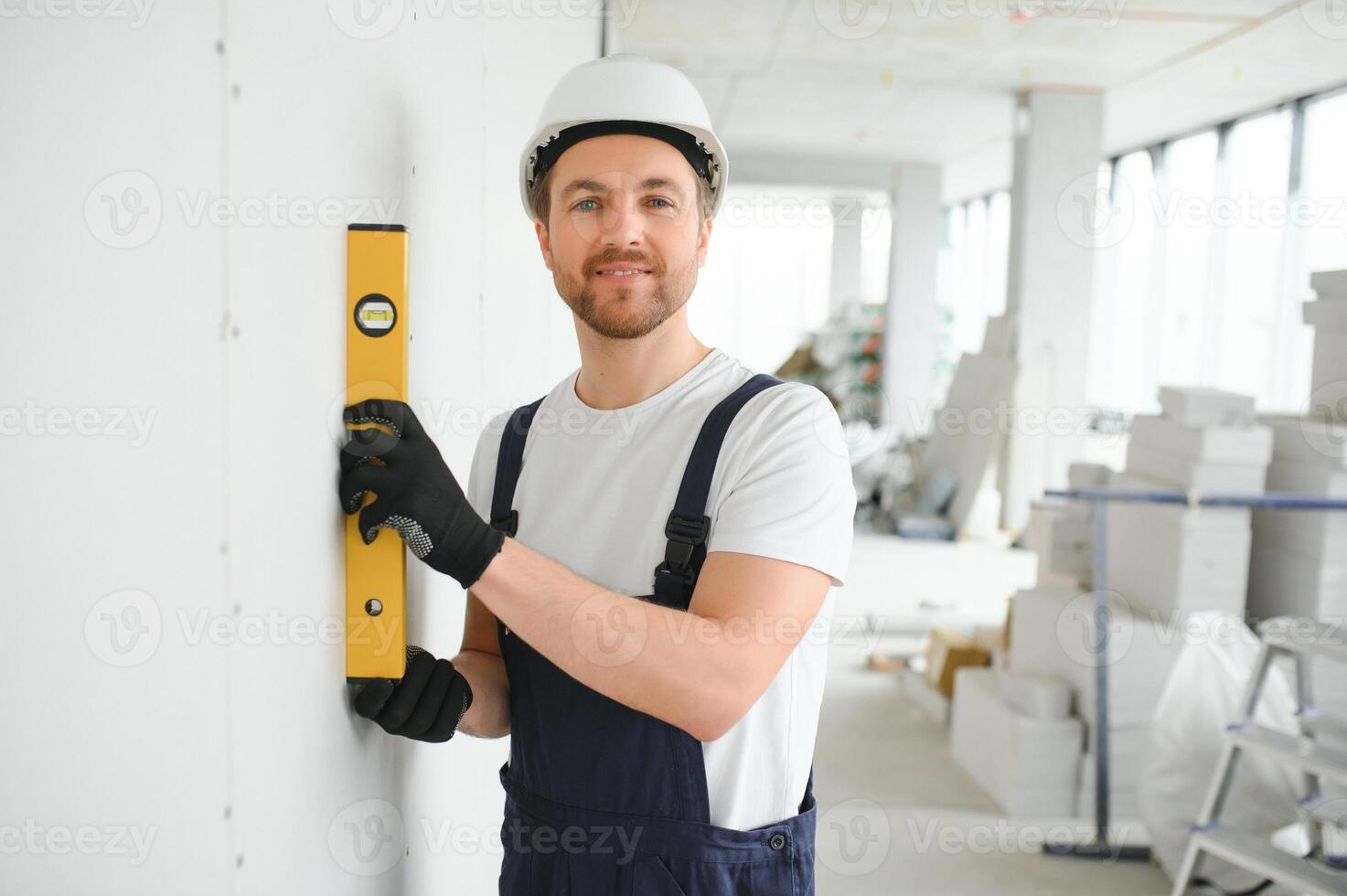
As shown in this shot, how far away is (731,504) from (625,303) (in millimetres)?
310

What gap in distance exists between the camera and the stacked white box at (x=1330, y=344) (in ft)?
13.3

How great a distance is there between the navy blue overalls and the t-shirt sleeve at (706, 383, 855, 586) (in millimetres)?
48

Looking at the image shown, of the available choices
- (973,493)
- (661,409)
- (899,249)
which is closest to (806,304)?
(899,249)

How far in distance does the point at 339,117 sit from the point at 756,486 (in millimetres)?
596

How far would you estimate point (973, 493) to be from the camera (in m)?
8.53

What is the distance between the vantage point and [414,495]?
1.01m

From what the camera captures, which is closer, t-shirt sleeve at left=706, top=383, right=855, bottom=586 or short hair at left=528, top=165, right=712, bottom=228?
t-shirt sleeve at left=706, top=383, right=855, bottom=586

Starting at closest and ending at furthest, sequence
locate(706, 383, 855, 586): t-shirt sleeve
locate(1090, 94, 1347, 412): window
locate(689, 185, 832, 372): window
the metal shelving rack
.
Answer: locate(706, 383, 855, 586): t-shirt sleeve, the metal shelving rack, locate(1090, 94, 1347, 412): window, locate(689, 185, 832, 372): window

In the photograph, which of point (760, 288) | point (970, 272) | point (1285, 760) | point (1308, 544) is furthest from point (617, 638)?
point (760, 288)

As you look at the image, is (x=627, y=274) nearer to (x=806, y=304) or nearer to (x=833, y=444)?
(x=833, y=444)

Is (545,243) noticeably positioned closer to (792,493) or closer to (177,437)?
(792,493)

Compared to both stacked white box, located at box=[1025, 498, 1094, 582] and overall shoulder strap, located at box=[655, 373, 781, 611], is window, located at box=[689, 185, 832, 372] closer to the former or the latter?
stacked white box, located at box=[1025, 498, 1094, 582]

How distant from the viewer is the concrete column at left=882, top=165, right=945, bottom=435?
1148cm

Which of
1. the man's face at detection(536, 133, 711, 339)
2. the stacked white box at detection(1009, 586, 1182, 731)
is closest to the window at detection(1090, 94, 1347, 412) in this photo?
the stacked white box at detection(1009, 586, 1182, 731)
